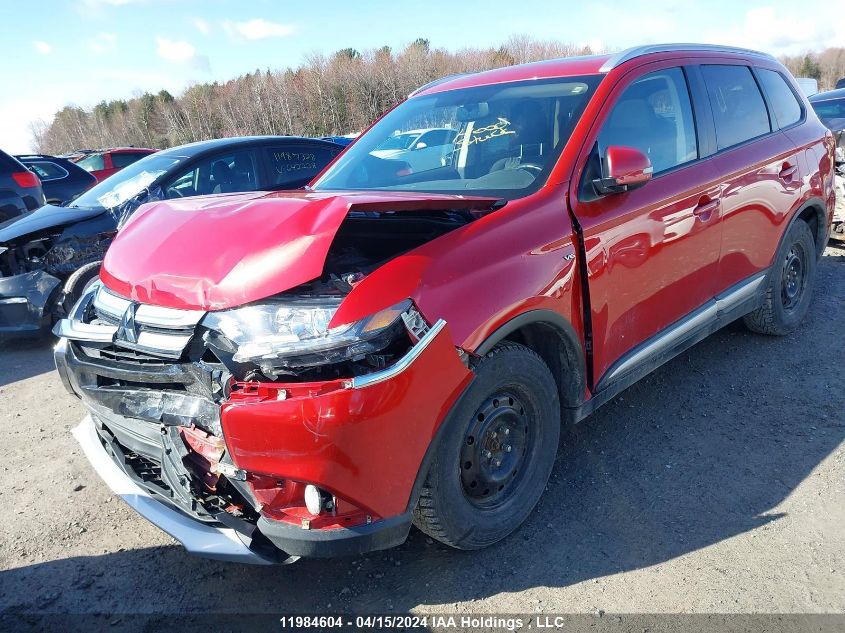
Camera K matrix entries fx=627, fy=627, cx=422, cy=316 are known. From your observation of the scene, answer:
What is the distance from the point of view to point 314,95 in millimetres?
54344

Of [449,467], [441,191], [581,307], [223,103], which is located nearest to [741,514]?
[581,307]

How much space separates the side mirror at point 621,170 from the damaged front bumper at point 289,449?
1185mm

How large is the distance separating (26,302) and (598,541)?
17.1 feet

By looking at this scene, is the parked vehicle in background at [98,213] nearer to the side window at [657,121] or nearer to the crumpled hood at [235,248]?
the crumpled hood at [235,248]

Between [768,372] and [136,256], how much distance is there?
12.9 ft

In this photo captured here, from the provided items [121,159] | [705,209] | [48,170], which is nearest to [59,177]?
[48,170]

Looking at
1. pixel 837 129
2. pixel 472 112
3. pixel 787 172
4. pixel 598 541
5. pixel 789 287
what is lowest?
pixel 598 541

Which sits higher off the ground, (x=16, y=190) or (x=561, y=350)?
(x=16, y=190)

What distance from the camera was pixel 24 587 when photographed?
105 inches

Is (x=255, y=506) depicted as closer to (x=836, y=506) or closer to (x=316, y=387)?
(x=316, y=387)

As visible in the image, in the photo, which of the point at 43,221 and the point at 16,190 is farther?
the point at 16,190

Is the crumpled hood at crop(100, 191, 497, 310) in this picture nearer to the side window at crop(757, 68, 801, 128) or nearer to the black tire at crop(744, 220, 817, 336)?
the black tire at crop(744, 220, 817, 336)

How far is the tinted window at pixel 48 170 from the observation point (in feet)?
34.5

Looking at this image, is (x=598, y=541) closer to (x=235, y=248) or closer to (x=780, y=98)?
(x=235, y=248)
